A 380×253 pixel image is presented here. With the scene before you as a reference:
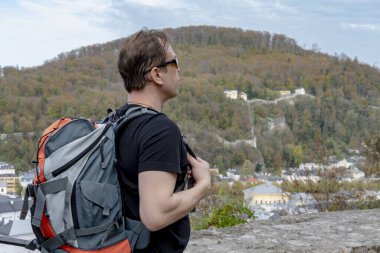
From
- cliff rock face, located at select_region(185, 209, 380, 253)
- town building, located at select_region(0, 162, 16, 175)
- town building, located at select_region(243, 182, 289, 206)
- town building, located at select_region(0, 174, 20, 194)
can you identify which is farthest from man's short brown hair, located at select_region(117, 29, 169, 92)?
town building, located at select_region(0, 162, 16, 175)

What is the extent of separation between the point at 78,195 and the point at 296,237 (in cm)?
191

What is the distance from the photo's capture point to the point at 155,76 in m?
1.52

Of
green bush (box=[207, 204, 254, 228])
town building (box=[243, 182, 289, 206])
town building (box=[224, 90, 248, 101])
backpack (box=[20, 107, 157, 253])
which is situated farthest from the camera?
town building (box=[224, 90, 248, 101])

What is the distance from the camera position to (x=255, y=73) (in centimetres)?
7019

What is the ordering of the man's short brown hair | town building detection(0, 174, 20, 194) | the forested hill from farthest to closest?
the forested hill → town building detection(0, 174, 20, 194) → the man's short brown hair

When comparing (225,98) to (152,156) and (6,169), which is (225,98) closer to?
(6,169)

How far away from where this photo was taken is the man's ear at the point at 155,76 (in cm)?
151

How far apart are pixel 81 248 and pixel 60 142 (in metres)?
0.28

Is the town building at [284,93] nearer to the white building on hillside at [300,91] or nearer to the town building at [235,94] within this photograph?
the white building on hillside at [300,91]

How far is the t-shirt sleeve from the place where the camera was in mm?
1386

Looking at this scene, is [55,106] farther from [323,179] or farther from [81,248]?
[81,248]

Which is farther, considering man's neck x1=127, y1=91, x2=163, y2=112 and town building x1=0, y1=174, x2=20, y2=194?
town building x1=0, y1=174, x2=20, y2=194

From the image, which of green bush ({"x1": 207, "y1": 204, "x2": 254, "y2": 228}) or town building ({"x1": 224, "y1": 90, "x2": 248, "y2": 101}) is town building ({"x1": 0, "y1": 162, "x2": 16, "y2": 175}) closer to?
green bush ({"x1": 207, "y1": 204, "x2": 254, "y2": 228})

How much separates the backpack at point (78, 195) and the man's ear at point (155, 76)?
0.11 m
